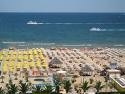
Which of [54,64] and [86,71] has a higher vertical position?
[54,64]

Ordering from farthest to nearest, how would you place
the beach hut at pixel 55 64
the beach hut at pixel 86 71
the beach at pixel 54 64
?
the beach hut at pixel 55 64 → the beach hut at pixel 86 71 → the beach at pixel 54 64

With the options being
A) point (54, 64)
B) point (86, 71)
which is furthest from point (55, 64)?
point (86, 71)

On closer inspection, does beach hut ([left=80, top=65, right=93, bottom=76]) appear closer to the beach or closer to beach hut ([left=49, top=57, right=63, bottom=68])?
the beach

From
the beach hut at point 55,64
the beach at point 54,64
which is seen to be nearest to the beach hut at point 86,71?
the beach at point 54,64

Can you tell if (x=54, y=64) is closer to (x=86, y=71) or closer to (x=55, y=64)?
(x=55, y=64)

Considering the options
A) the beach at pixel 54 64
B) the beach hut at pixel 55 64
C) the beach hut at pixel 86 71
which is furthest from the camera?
the beach hut at pixel 55 64

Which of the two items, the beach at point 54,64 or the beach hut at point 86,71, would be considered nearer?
the beach at point 54,64

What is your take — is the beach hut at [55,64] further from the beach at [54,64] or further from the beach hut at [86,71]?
the beach hut at [86,71]

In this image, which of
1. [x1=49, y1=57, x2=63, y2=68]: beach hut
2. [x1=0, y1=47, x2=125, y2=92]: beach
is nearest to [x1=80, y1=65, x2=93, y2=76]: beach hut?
[x1=0, y1=47, x2=125, y2=92]: beach

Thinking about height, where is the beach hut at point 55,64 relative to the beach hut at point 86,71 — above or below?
above

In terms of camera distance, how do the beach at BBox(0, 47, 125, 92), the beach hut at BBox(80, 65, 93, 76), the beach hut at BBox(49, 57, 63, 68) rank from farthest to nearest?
the beach hut at BBox(49, 57, 63, 68)
the beach hut at BBox(80, 65, 93, 76)
the beach at BBox(0, 47, 125, 92)

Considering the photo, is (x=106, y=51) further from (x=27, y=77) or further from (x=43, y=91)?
(x=43, y=91)
